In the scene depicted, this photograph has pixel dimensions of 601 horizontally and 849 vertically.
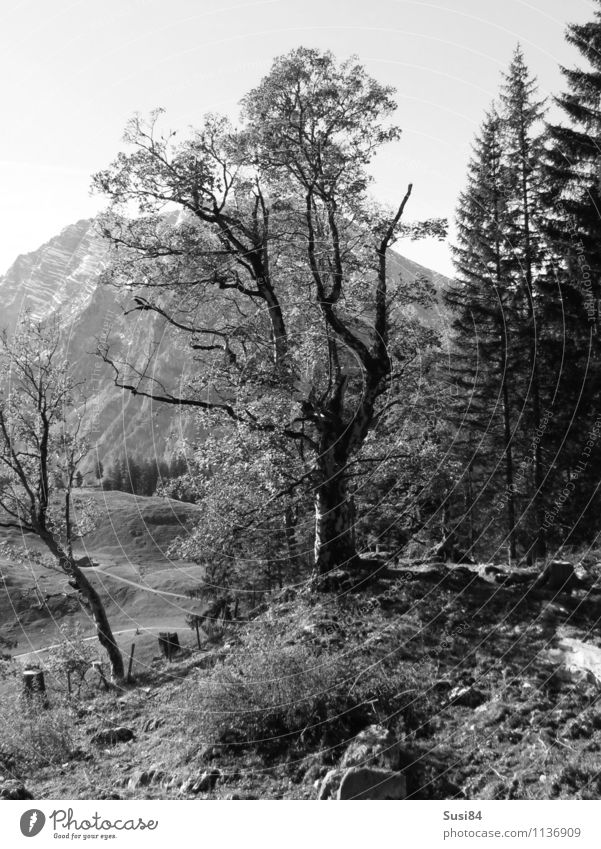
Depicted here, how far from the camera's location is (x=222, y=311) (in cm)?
2175

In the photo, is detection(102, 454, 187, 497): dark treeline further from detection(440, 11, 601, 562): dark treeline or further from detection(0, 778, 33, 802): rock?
detection(0, 778, 33, 802): rock

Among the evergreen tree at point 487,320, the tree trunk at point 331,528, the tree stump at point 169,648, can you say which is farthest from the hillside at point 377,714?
the evergreen tree at point 487,320

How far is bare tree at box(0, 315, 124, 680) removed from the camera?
2355cm

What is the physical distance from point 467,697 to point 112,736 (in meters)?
7.69

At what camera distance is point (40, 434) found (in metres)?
25.1

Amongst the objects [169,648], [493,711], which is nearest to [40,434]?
[169,648]

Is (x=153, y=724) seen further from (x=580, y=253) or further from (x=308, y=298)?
(x=580, y=253)

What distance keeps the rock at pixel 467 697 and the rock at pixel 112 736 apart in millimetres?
6961

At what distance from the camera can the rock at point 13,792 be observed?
10.5 m

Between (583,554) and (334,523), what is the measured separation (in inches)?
266

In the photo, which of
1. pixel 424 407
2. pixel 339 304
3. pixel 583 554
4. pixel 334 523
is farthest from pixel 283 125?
pixel 583 554

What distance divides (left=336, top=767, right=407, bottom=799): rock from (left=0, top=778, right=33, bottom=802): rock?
16.9ft

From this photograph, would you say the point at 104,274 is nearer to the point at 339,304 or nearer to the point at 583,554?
the point at 339,304

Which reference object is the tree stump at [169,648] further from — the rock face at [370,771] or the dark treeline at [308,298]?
the rock face at [370,771]
